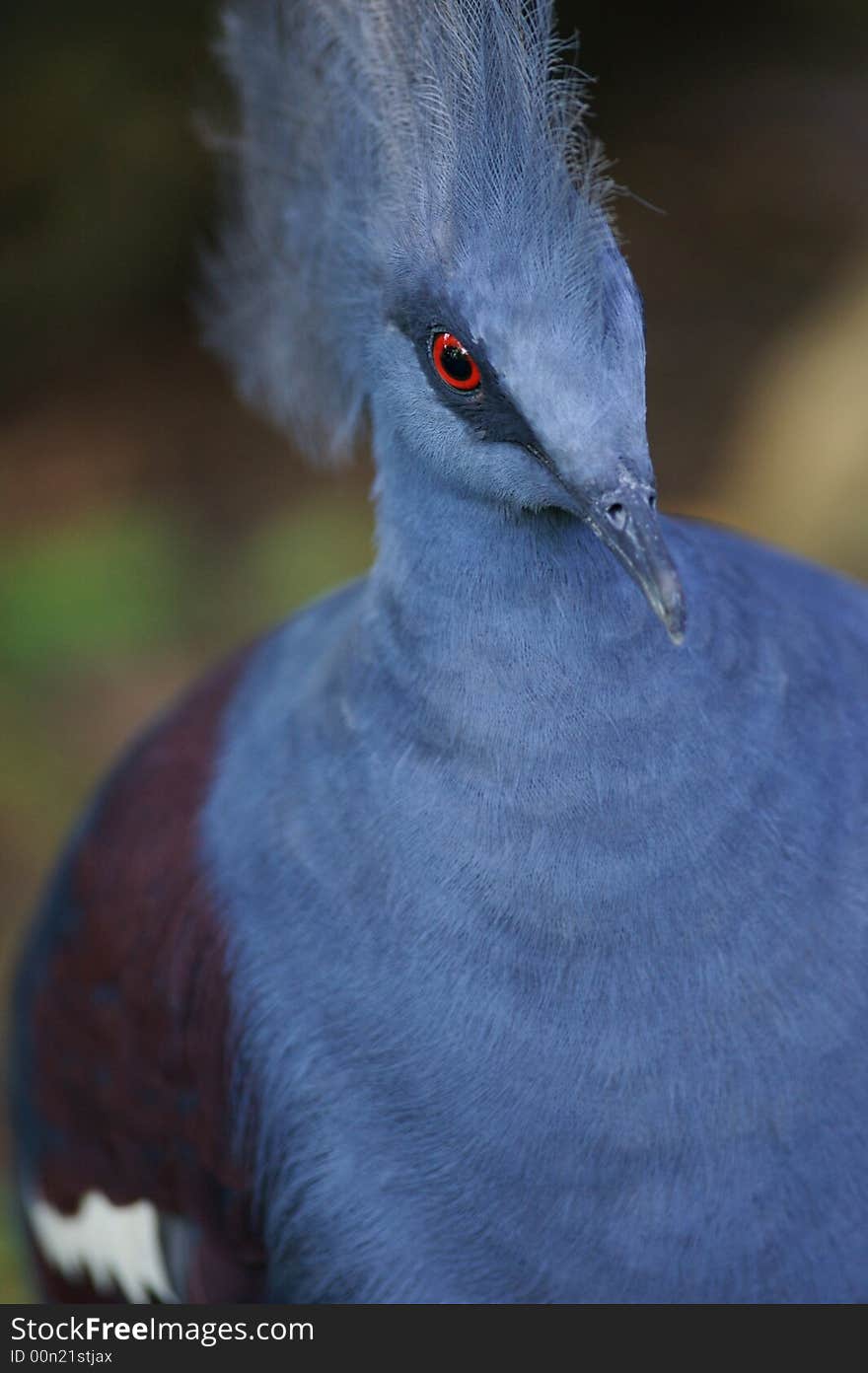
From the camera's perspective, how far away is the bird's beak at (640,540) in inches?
49.8

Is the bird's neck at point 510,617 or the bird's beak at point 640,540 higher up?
the bird's beak at point 640,540

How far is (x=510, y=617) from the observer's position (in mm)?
1448

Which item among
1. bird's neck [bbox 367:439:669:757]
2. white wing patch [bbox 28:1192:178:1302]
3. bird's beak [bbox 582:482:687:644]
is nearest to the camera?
bird's beak [bbox 582:482:687:644]

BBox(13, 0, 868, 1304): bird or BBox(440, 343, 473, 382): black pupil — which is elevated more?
BBox(440, 343, 473, 382): black pupil

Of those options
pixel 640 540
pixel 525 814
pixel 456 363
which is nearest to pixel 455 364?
pixel 456 363

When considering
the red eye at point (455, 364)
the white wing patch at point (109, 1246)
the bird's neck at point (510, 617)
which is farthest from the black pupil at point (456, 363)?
the white wing patch at point (109, 1246)

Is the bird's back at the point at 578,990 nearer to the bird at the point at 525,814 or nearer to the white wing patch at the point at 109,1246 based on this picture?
the bird at the point at 525,814

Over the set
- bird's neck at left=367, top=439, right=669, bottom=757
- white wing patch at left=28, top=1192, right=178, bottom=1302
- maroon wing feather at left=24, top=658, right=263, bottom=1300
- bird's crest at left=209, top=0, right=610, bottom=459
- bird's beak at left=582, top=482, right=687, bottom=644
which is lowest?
white wing patch at left=28, top=1192, right=178, bottom=1302

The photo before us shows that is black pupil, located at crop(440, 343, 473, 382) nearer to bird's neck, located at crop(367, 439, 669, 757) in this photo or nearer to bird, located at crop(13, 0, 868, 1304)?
bird, located at crop(13, 0, 868, 1304)

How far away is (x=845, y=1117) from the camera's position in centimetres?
148

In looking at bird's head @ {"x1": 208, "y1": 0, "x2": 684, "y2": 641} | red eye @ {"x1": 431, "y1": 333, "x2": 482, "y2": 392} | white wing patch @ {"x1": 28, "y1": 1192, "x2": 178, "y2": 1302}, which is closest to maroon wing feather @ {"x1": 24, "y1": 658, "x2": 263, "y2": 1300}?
white wing patch @ {"x1": 28, "y1": 1192, "x2": 178, "y2": 1302}

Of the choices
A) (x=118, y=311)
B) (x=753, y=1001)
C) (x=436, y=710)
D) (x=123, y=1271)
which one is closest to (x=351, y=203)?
(x=436, y=710)

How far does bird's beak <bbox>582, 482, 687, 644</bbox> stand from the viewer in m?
1.26

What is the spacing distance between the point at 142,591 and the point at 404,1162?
2.37 metres
